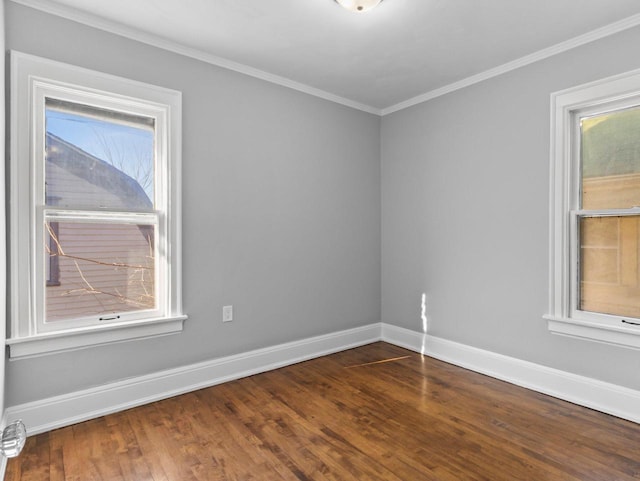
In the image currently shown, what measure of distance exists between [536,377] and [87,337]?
3214mm

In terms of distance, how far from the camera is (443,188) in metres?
3.57

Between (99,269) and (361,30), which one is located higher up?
(361,30)

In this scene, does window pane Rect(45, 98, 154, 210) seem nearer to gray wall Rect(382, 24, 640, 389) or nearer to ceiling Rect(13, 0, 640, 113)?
ceiling Rect(13, 0, 640, 113)

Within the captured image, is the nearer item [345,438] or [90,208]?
[345,438]

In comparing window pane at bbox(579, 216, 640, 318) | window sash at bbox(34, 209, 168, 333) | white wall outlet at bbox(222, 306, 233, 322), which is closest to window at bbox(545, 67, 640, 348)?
window pane at bbox(579, 216, 640, 318)

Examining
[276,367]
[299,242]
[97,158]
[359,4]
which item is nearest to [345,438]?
[276,367]

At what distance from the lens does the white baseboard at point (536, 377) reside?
97.4 inches

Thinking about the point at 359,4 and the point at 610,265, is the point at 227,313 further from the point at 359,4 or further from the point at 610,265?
the point at 610,265

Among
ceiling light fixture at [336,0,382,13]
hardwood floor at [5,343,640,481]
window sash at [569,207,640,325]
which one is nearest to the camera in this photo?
hardwood floor at [5,343,640,481]

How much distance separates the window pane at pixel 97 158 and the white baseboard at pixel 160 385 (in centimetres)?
122

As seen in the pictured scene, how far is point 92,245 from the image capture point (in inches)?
100.0

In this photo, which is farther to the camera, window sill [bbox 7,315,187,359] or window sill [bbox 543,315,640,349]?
window sill [bbox 543,315,640,349]

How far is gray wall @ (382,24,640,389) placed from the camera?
2.72 m

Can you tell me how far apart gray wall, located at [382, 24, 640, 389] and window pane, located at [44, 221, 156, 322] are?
2452 millimetres
